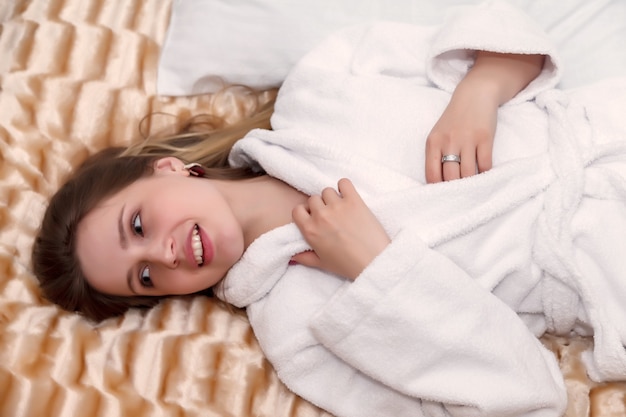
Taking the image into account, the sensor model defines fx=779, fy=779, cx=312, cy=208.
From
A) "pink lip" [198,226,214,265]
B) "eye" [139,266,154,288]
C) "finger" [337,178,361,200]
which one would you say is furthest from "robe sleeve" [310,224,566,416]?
"eye" [139,266,154,288]

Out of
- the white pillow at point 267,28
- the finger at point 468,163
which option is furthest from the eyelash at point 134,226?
the finger at point 468,163

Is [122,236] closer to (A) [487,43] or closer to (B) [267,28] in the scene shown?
(B) [267,28]

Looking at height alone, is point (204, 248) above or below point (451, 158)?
below

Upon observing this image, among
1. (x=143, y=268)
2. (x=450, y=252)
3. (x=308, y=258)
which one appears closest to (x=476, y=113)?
(x=450, y=252)

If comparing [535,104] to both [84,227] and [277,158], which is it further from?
[84,227]

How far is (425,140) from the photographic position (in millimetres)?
1299

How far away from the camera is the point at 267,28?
1.60 metres

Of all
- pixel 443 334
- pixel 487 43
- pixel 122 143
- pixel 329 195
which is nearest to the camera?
pixel 443 334

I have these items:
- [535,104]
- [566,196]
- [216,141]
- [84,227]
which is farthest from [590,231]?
[84,227]

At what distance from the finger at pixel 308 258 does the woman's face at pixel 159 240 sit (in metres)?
0.09

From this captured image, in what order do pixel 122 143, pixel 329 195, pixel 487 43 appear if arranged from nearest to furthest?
1. pixel 329 195
2. pixel 487 43
3. pixel 122 143

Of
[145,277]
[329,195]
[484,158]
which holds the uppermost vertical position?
[484,158]

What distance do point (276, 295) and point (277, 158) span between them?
236 millimetres

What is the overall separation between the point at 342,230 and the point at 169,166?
0.36 meters
